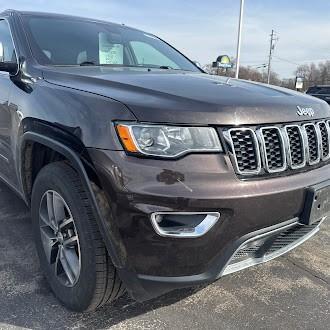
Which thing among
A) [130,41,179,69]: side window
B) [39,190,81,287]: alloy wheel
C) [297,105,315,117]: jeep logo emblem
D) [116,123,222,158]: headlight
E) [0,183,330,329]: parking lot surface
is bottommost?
[0,183,330,329]: parking lot surface

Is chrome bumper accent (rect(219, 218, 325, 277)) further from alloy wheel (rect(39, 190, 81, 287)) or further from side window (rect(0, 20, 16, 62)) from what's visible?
side window (rect(0, 20, 16, 62))

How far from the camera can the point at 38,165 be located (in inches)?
109

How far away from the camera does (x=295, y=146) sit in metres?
2.35

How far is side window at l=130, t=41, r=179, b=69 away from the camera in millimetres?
3715

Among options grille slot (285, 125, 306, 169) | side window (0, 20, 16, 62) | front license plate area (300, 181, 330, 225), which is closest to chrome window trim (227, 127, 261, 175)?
grille slot (285, 125, 306, 169)

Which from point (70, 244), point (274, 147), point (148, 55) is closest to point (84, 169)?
point (70, 244)

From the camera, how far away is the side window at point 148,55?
3715 mm

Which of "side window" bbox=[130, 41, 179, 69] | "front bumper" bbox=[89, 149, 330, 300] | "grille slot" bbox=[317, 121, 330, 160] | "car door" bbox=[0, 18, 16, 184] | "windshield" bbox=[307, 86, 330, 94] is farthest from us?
"windshield" bbox=[307, 86, 330, 94]

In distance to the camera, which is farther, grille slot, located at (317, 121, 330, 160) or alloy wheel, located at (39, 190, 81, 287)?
grille slot, located at (317, 121, 330, 160)

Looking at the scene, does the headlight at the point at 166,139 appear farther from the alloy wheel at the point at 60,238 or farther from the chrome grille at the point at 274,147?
the alloy wheel at the point at 60,238

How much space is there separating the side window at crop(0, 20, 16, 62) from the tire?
119cm

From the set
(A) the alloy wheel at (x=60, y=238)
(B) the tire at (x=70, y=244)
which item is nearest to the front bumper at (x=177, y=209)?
(B) the tire at (x=70, y=244)

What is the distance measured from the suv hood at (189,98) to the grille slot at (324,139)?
0.22ft

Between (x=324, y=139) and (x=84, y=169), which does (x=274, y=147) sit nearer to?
(x=324, y=139)
